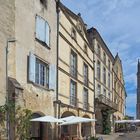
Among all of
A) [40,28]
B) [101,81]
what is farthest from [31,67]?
[101,81]

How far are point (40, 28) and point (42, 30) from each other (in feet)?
1.14

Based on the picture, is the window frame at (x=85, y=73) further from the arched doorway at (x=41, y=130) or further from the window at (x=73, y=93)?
the arched doorway at (x=41, y=130)

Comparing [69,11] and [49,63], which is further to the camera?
[69,11]

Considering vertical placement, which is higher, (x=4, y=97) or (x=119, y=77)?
(x=119, y=77)

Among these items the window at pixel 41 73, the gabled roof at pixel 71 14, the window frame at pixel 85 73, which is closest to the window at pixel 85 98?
the window frame at pixel 85 73

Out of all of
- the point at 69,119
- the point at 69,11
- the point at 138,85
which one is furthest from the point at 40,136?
the point at 138,85

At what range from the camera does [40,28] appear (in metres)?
23.2

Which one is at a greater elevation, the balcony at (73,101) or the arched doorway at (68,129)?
the balcony at (73,101)

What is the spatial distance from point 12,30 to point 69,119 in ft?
25.0

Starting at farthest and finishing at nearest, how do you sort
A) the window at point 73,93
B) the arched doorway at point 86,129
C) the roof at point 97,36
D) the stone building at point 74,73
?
the roof at point 97,36, the arched doorway at point 86,129, the window at point 73,93, the stone building at point 74,73

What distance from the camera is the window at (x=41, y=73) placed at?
2288 centimetres

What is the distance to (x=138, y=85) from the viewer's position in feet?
333

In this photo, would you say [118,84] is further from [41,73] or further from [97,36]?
[41,73]

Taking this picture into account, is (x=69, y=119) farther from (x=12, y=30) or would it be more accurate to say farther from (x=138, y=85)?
(x=138, y=85)
